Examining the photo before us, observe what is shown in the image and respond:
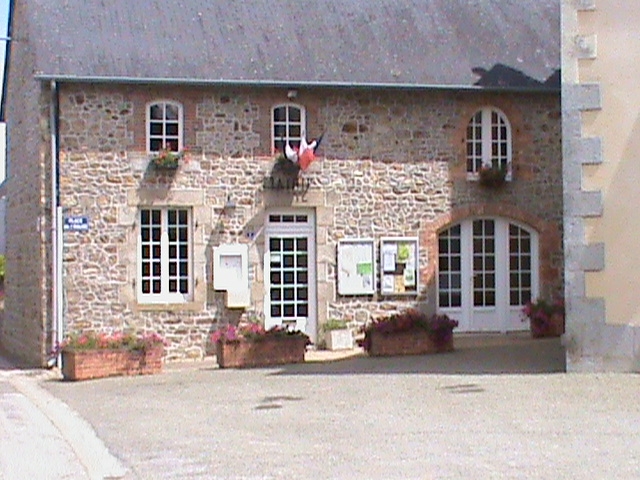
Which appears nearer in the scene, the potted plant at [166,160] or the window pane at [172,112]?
the potted plant at [166,160]

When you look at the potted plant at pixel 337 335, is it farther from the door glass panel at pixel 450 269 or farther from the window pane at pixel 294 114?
the window pane at pixel 294 114

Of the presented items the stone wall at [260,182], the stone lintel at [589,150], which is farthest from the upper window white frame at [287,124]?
the stone lintel at [589,150]

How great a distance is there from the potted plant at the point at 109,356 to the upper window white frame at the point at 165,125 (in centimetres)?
332

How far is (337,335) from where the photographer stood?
1911 cm

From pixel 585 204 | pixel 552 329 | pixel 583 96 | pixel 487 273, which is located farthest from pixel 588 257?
pixel 487 273

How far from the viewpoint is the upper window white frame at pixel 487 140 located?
20125mm

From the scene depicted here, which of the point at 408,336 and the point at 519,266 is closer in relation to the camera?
the point at 408,336

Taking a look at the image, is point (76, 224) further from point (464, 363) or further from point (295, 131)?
point (464, 363)

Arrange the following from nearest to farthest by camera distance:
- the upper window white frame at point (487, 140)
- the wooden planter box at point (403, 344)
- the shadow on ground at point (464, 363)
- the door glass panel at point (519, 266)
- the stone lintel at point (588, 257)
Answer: the stone lintel at point (588, 257) → the shadow on ground at point (464, 363) → the wooden planter box at point (403, 344) → the upper window white frame at point (487, 140) → the door glass panel at point (519, 266)

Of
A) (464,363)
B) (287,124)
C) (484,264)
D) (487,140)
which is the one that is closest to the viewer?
(464,363)

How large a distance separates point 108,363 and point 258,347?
6.98 feet

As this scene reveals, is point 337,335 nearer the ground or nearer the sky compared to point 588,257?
nearer the ground

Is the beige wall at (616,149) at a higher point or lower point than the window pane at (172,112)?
lower

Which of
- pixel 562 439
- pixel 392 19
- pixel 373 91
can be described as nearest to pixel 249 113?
pixel 373 91
